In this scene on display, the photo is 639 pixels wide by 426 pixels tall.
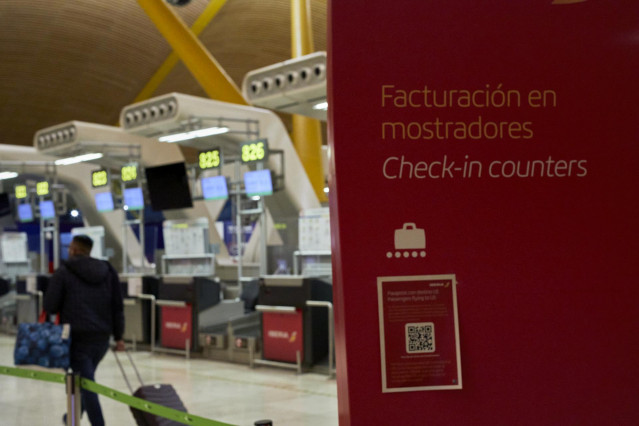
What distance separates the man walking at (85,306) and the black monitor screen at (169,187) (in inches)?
239

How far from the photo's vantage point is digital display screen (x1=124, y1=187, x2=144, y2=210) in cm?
1358

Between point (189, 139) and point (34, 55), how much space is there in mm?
17796

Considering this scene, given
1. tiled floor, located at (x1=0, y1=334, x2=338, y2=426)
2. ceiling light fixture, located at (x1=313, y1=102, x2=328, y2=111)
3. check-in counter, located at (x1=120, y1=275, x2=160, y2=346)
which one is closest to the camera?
tiled floor, located at (x1=0, y1=334, x2=338, y2=426)

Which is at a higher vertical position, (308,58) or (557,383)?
(308,58)

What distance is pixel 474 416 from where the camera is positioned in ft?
6.69

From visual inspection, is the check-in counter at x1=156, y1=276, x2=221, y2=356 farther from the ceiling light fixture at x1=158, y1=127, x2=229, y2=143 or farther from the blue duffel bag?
the blue duffel bag

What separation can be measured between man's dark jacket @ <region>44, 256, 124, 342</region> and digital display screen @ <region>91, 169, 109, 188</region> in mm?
9419

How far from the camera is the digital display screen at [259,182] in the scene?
436 inches

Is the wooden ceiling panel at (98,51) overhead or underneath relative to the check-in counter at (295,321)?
overhead

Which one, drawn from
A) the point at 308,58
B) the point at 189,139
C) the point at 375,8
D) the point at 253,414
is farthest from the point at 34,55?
the point at 375,8

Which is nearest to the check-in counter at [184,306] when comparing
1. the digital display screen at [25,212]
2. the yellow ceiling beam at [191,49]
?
the digital display screen at [25,212]

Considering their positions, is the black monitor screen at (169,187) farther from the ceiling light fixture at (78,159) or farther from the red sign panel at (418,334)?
the red sign panel at (418,334)

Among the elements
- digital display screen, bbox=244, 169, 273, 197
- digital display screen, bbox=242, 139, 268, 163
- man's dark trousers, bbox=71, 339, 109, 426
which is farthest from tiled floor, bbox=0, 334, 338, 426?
digital display screen, bbox=242, 139, 268, 163

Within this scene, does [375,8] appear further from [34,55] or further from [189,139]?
[34,55]
